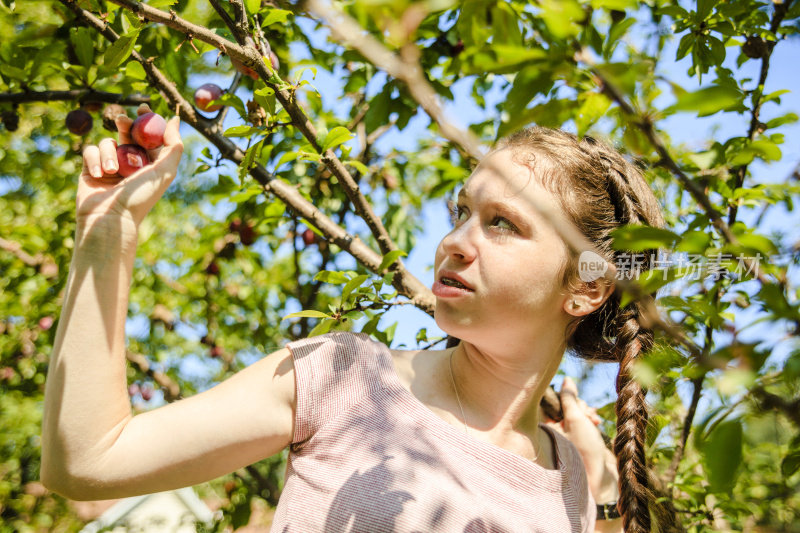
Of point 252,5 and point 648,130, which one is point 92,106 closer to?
point 252,5

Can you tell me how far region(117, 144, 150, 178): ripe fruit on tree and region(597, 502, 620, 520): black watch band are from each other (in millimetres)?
1369

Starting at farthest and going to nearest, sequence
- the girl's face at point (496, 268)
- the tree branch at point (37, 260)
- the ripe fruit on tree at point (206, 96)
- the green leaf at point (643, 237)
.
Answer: the tree branch at point (37, 260)
the ripe fruit on tree at point (206, 96)
the girl's face at point (496, 268)
the green leaf at point (643, 237)

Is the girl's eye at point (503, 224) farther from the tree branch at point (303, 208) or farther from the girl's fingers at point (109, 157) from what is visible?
the girl's fingers at point (109, 157)

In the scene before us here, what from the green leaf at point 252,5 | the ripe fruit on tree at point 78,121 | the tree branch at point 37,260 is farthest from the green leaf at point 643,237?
the tree branch at point 37,260

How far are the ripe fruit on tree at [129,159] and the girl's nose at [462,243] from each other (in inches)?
23.5

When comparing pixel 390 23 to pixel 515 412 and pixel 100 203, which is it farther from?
pixel 515 412

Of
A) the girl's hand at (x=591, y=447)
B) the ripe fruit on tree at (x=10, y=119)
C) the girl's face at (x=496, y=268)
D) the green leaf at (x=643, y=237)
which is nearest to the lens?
the green leaf at (x=643, y=237)

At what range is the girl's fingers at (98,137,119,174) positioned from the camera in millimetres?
977

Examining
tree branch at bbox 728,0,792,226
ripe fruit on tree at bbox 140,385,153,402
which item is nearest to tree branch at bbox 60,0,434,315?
tree branch at bbox 728,0,792,226

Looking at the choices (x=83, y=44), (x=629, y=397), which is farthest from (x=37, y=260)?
(x=629, y=397)

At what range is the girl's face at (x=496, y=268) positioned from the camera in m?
1.18

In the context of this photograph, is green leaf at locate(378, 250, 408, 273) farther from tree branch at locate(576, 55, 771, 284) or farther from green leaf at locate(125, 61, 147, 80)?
tree branch at locate(576, 55, 771, 284)

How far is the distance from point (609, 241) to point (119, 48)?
112cm

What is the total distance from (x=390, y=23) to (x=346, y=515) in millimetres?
840
